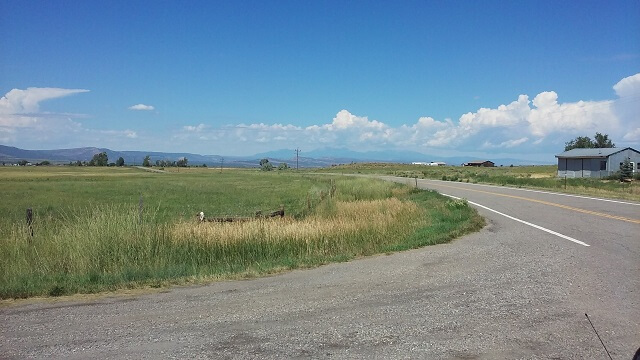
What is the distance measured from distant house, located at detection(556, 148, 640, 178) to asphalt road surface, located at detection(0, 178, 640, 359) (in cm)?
5489

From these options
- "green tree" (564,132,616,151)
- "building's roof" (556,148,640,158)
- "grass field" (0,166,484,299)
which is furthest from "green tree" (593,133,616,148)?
"grass field" (0,166,484,299)

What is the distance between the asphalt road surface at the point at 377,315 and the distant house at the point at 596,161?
54.9m

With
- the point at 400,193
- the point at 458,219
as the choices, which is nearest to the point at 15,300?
the point at 458,219

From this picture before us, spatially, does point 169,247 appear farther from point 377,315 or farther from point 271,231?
point 377,315

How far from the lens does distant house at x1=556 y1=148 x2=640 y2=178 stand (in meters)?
56.8

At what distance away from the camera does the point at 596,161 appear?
57.8 meters

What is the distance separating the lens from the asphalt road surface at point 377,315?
499 cm

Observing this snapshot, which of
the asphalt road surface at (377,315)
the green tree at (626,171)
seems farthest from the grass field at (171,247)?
the green tree at (626,171)

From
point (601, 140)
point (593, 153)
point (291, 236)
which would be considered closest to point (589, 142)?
point (601, 140)

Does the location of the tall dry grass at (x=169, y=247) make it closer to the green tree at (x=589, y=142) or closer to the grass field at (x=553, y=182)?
the grass field at (x=553, y=182)

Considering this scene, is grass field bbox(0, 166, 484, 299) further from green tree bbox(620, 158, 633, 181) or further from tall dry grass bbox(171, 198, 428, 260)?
green tree bbox(620, 158, 633, 181)

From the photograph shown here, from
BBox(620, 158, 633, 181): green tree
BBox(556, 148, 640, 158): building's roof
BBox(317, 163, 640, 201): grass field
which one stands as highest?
BBox(556, 148, 640, 158): building's roof

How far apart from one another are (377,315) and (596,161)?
2426 inches

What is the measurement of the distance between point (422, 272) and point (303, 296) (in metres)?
2.53
